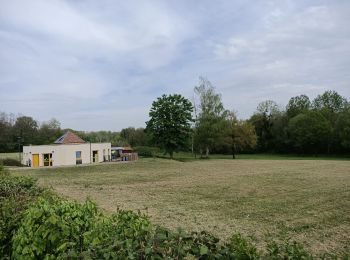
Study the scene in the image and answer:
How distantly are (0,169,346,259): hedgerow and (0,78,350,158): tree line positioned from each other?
4577 cm

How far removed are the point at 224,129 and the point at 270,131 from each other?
22.3m

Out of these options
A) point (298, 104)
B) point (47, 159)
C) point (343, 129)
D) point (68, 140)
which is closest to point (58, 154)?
point (47, 159)

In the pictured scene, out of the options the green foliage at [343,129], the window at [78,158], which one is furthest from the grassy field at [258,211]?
the green foliage at [343,129]

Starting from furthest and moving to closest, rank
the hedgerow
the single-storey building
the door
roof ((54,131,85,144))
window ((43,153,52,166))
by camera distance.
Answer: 1. the door
2. roof ((54,131,85,144))
3. window ((43,153,52,166))
4. the single-storey building
5. the hedgerow

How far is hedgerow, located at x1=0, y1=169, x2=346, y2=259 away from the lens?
7.50 feet

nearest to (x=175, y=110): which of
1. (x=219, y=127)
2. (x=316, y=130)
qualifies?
(x=219, y=127)

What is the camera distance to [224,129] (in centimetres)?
5278

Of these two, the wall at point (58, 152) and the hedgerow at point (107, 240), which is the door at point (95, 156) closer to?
the wall at point (58, 152)

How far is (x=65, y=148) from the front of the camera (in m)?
41.9

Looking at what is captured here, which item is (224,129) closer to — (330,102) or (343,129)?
(343,129)

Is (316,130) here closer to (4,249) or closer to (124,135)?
(124,135)

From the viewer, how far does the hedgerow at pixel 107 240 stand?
229cm

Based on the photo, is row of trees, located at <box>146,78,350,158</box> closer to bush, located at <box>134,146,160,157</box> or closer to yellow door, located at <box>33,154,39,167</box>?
bush, located at <box>134,146,160,157</box>

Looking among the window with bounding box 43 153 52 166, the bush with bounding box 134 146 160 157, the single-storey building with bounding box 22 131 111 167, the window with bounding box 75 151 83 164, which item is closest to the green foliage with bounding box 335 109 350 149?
the bush with bounding box 134 146 160 157
